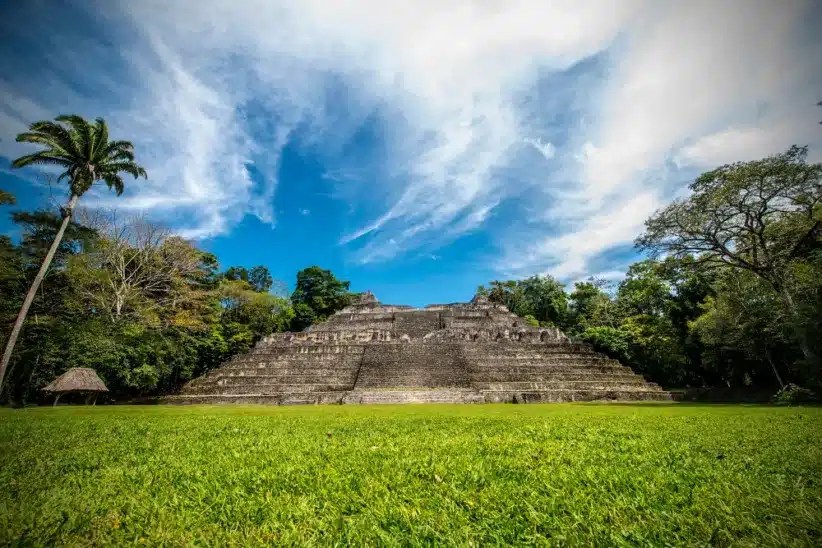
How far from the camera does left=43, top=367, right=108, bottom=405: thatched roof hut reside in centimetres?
1605

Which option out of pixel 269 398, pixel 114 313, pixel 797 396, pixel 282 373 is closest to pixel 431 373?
pixel 282 373

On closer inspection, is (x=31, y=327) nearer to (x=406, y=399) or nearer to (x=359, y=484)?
(x=406, y=399)

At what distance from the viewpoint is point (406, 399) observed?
14.4 m

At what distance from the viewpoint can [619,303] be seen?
40656 millimetres

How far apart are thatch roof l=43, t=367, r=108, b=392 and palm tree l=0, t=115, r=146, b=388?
8.91ft

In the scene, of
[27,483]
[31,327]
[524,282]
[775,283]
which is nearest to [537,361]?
[775,283]

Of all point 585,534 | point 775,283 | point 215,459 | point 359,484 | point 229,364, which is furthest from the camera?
point 229,364

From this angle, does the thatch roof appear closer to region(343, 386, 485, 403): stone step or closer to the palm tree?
the palm tree

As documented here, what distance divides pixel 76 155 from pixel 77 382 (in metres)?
9.97

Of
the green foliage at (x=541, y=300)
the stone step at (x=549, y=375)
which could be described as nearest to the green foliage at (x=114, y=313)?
the stone step at (x=549, y=375)

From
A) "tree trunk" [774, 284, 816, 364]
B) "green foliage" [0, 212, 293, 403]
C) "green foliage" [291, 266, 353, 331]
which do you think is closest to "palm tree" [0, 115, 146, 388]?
"green foliage" [0, 212, 293, 403]

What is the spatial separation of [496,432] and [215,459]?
3482 millimetres

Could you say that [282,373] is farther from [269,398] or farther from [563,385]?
[563,385]

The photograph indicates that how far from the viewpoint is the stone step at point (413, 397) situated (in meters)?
14.4
